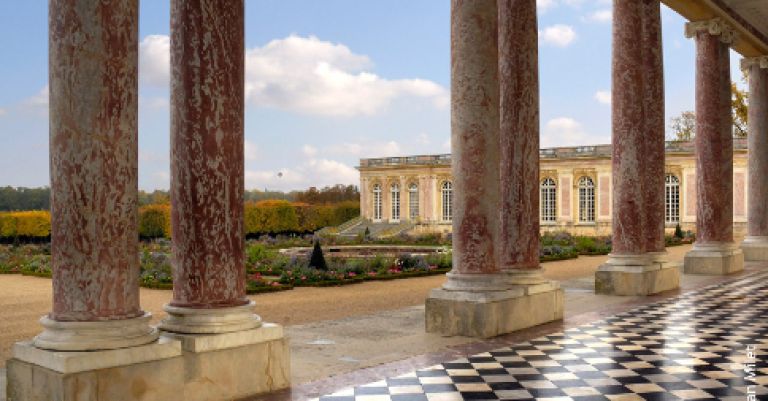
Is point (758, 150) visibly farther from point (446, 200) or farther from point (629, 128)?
point (446, 200)

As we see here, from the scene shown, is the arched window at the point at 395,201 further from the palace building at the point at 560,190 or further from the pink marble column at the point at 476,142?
the pink marble column at the point at 476,142

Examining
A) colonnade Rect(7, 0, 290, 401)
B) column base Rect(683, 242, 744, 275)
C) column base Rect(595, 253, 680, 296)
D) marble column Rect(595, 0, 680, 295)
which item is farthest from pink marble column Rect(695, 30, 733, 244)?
colonnade Rect(7, 0, 290, 401)

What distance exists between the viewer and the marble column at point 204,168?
6.07 m

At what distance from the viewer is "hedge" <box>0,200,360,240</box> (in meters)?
41.5

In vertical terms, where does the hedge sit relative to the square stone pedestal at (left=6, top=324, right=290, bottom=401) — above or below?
above

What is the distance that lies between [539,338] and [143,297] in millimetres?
10114

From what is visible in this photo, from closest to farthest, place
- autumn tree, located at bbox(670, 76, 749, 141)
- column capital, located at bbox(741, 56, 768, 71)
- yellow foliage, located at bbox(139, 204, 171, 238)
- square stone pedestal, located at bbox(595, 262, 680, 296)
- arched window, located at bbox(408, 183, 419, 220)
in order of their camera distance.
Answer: square stone pedestal, located at bbox(595, 262, 680, 296), column capital, located at bbox(741, 56, 768, 71), autumn tree, located at bbox(670, 76, 749, 141), yellow foliage, located at bbox(139, 204, 171, 238), arched window, located at bbox(408, 183, 419, 220)

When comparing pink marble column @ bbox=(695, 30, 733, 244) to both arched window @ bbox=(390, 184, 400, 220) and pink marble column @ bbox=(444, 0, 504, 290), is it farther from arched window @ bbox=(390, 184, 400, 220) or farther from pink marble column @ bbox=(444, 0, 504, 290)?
arched window @ bbox=(390, 184, 400, 220)

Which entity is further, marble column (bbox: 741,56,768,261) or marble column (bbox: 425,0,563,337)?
marble column (bbox: 741,56,768,261)

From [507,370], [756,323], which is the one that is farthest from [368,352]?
[756,323]

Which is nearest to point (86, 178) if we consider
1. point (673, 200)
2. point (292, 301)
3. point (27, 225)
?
point (292, 301)

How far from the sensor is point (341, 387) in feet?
20.9

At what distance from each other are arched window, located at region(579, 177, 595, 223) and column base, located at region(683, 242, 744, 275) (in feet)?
107

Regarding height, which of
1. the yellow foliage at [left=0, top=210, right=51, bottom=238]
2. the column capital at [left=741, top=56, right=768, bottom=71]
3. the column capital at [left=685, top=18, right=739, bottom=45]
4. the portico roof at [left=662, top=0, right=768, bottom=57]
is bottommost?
the yellow foliage at [left=0, top=210, right=51, bottom=238]
